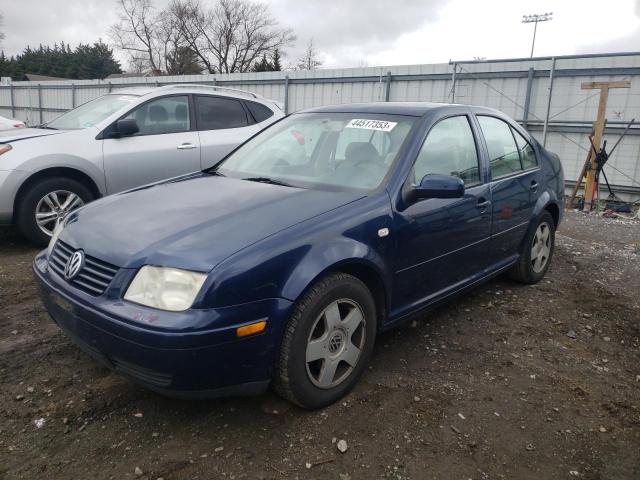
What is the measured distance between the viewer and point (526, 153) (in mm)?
4355

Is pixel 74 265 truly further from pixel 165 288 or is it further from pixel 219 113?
pixel 219 113

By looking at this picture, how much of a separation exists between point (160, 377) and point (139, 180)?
3.93 m

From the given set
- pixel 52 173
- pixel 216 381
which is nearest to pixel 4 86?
pixel 52 173

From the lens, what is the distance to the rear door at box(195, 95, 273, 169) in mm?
6176

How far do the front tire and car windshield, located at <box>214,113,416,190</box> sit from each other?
698mm

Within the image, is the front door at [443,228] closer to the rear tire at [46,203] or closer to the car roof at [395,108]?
the car roof at [395,108]

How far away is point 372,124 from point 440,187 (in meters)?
0.78

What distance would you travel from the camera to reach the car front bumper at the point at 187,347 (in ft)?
6.84

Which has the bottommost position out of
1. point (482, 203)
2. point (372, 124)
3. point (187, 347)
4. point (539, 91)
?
point (187, 347)

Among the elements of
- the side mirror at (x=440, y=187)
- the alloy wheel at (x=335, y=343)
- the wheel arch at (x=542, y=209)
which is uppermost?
the side mirror at (x=440, y=187)

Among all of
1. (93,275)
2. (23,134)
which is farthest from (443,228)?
(23,134)

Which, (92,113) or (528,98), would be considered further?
(528,98)

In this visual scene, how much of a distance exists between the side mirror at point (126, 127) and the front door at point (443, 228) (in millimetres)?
3496

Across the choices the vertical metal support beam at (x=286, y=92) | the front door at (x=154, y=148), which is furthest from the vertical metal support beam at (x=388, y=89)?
the front door at (x=154, y=148)
